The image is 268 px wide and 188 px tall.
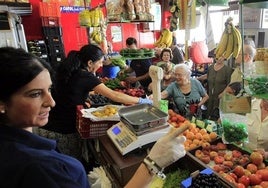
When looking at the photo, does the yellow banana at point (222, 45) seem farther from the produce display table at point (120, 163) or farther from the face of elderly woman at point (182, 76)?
the face of elderly woman at point (182, 76)

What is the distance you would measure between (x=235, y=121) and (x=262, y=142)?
0.82 feet

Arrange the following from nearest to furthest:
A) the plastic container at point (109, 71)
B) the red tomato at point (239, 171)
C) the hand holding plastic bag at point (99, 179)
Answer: the red tomato at point (239, 171)
the hand holding plastic bag at point (99, 179)
the plastic container at point (109, 71)

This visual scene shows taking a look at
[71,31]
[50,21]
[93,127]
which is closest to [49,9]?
[50,21]

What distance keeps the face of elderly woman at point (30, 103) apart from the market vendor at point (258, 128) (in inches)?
60.4

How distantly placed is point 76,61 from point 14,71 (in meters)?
1.74

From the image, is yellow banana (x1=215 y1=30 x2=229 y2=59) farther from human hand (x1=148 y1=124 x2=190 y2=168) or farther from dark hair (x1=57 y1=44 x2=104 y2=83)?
dark hair (x1=57 y1=44 x2=104 y2=83)

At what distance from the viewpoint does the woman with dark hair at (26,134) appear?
801mm

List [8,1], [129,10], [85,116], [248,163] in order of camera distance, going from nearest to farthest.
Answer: [248,163]
[85,116]
[129,10]
[8,1]

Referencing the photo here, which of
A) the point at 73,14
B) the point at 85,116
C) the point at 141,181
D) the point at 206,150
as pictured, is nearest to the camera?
the point at 141,181

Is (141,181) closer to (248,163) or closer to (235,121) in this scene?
(248,163)

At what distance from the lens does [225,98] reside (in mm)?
1584

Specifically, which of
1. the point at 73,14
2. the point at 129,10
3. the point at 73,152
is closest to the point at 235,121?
the point at 129,10

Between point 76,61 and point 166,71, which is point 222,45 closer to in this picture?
point 76,61

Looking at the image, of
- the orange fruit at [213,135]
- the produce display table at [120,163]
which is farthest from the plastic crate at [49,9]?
the orange fruit at [213,135]
